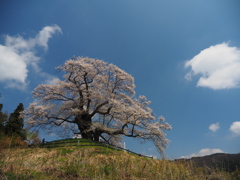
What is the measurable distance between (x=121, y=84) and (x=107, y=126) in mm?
6006

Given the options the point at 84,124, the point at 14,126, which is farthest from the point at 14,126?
the point at 84,124

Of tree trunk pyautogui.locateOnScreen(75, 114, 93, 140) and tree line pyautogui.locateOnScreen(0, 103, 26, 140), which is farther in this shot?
tree line pyautogui.locateOnScreen(0, 103, 26, 140)

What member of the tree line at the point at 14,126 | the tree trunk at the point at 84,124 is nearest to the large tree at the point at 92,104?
the tree trunk at the point at 84,124

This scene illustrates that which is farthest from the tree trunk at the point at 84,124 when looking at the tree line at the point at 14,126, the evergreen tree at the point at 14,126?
the evergreen tree at the point at 14,126

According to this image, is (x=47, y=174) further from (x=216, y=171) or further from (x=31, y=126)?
(x=31, y=126)

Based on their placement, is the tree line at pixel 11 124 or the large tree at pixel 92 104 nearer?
the large tree at pixel 92 104

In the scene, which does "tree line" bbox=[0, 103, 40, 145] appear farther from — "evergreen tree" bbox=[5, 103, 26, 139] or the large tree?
the large tree

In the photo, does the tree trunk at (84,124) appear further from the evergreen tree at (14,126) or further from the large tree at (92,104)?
the evergreen tree at (14,126)

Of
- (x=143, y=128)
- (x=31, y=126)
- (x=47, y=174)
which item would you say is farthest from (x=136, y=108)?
(x=47, y=174)

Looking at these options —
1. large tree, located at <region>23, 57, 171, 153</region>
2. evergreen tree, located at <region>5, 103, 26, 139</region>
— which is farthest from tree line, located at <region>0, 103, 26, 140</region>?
large tree, located at <region>23, 57, 171, 153</region>

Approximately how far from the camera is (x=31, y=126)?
73.1 ft

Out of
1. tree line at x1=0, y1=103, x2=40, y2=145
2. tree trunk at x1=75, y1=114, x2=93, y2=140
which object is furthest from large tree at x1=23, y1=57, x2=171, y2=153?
tree line at x1=0, y1=103, x2=40, y2=145

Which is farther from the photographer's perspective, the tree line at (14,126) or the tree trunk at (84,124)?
the tree line at (14,126)

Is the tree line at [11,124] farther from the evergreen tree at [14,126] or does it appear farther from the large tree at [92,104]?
the large tree at [92,104]
